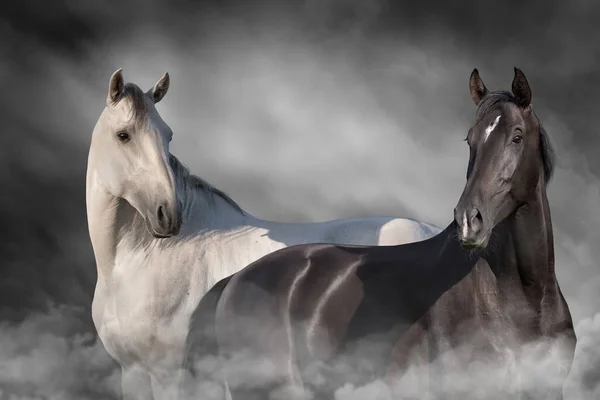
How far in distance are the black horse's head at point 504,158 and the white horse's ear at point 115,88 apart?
2266 millimetres

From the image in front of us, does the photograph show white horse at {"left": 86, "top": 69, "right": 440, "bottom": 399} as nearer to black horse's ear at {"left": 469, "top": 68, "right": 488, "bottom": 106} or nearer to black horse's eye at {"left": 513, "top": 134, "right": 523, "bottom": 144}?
black horse's ear at {"left": 469, "top": 68, "right": 488, "bottom": 106}

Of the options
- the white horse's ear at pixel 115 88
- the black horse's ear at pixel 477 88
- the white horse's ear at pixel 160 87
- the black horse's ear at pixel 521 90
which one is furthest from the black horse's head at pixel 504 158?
the white horse's ear at pixel 160 87

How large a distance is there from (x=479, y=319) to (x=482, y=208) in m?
0.47

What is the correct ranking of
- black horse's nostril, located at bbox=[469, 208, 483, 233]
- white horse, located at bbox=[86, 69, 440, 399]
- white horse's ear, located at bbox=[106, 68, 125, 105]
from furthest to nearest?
white horse's ear, located at bbox=[106, 68, 125, 105] → white horse, located at bbox=[86, 69, 440, 399] → black horse's nostril, located at bbox=[469, 208, 483, 233]

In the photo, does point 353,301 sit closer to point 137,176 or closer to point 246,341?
point 246,341

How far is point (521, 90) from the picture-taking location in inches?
171

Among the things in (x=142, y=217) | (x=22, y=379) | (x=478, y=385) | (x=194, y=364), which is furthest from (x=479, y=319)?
(x=22, y=379)

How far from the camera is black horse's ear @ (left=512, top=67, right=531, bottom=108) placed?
4.33 m

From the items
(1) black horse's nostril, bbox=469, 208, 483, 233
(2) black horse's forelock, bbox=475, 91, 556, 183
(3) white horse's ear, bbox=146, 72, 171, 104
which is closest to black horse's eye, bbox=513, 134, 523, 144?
(2) black horse's forelock, bbox=475, 91, 556, 183

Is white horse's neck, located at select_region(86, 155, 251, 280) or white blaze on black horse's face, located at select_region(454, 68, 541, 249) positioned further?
white horse's neck, located at select_region(86, 155, 251, 280)

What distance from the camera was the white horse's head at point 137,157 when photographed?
561cm

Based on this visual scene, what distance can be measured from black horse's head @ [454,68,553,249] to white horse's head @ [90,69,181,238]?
1.83 meters

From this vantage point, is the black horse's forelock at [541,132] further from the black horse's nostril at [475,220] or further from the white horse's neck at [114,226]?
the white horse's neck at [114,226]

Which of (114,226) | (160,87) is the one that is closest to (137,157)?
(114,226)
